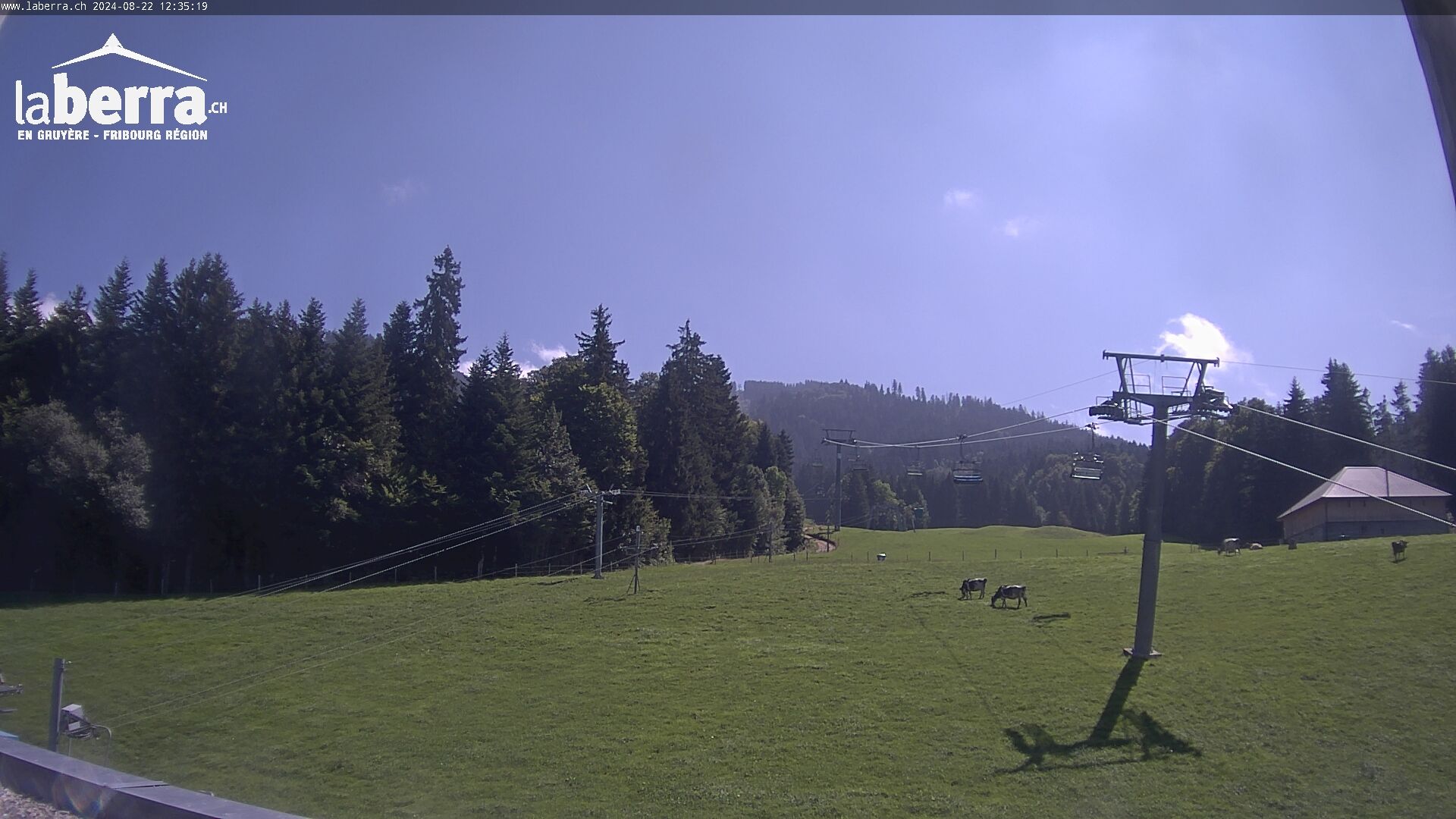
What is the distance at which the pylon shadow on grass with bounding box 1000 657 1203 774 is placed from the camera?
17750mm

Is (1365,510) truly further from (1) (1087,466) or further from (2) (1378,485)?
(1) (1087,466)

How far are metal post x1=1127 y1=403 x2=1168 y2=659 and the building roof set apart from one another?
62.8 feet

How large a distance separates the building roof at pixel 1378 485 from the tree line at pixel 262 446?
3721 cm

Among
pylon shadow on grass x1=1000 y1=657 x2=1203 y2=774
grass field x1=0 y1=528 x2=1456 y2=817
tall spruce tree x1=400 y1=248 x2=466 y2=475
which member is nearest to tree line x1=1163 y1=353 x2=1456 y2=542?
grass field x1=0 y1=528 x2=1456 y2=817

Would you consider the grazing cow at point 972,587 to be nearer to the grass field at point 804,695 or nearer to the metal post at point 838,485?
the grass field at point 804,695

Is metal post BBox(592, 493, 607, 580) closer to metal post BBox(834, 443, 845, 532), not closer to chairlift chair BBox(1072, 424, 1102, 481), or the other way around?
metal post BBox(834, 443, 845, 532)

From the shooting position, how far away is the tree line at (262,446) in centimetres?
4134

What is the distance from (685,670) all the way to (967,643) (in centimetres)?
970

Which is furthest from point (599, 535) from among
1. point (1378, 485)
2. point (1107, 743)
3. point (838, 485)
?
point (1378, 485)

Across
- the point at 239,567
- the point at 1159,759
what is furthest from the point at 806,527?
the point at 1159,759

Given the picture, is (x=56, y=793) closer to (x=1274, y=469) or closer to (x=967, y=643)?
(x=967, y=643)

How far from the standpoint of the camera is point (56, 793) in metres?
4.03

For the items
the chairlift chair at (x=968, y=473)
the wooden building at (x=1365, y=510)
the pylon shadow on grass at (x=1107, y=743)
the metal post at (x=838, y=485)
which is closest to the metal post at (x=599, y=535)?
the metal post at (x=838, y=485)

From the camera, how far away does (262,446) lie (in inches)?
1843
